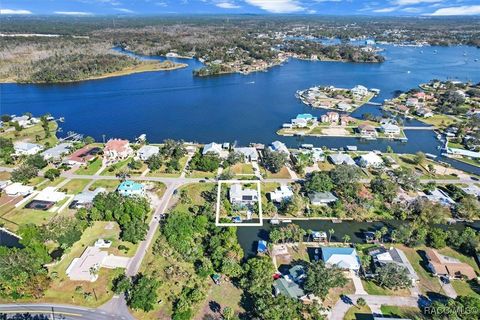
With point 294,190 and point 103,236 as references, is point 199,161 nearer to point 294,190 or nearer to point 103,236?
point 294,190

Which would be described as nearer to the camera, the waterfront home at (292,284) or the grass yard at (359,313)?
the grass yard at (359,313)

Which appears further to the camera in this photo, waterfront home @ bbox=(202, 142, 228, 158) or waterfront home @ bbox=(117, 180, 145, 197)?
waterfront home @ bbox=(202, 142, 228, 158)

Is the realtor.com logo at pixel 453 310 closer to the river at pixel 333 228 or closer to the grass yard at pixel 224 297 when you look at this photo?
the river at pixel 333 228

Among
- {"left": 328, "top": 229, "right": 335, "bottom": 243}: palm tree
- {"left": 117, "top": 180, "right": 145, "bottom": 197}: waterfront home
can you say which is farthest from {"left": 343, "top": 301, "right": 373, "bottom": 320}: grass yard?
{"left": 117, "top": 180, "right": 145, "bottom": 197}: waterfront home

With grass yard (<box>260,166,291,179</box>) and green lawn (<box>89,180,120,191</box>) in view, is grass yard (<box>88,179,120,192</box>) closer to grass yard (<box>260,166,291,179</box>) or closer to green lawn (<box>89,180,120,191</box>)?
green lawn (<box>89,180,120,191</box>)

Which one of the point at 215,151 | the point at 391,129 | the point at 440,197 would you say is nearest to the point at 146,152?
the point at 215,151

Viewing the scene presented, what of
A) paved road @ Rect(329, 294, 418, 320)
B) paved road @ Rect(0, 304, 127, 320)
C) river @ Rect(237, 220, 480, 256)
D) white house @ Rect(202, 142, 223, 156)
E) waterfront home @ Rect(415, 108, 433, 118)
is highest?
waterfront home @ Rect(415, 108, 433, 118)

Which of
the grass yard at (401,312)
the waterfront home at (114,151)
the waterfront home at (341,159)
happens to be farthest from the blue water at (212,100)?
the grass yard at (401,312)
